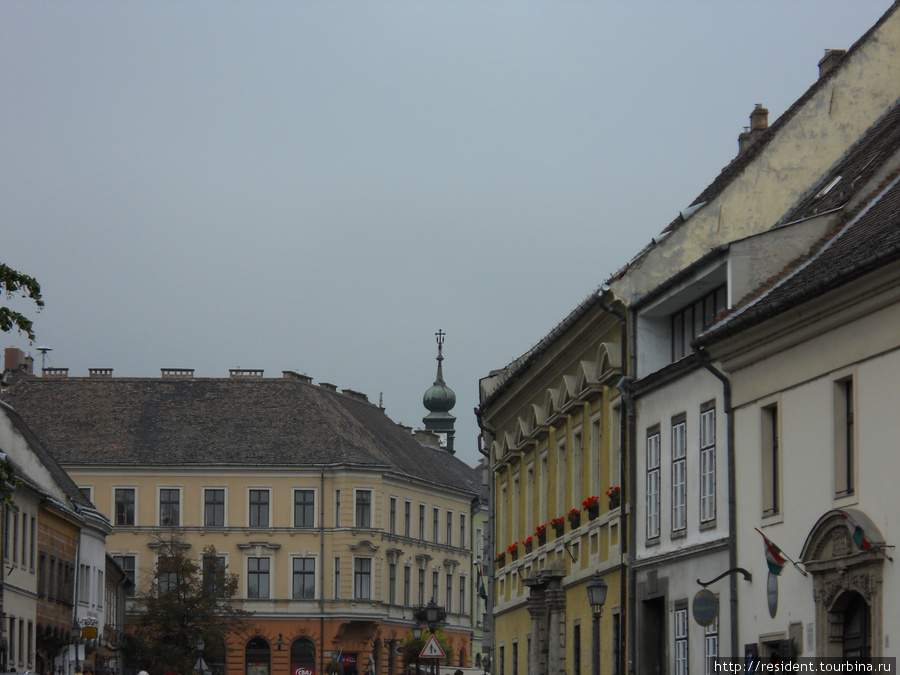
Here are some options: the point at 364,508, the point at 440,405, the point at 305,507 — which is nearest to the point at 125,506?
the point at 305,507

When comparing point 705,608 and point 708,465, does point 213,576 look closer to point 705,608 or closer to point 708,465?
point 708,465

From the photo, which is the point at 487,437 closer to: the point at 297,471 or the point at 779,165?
the point at 779,165

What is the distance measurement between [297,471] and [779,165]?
5926 cm

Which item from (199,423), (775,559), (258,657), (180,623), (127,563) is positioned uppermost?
(199,423)

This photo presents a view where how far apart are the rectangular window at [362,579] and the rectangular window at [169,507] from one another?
29.6 feet

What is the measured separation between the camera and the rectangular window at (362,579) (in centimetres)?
8556

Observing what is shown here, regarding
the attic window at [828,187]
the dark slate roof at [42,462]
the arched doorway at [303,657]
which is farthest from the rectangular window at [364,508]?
the attic window at [828,187]

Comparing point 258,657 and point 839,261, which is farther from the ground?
point 839,261

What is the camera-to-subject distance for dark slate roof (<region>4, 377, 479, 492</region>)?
85.9 metres

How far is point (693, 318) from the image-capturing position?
26828mm

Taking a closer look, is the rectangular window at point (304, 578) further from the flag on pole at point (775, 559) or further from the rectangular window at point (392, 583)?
the flag on pole at point (775, 559)

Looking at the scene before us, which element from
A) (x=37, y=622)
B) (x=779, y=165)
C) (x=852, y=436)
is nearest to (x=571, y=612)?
(x=779, y=165)

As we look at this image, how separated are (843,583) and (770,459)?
2.94 meters

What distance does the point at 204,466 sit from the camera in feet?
280
